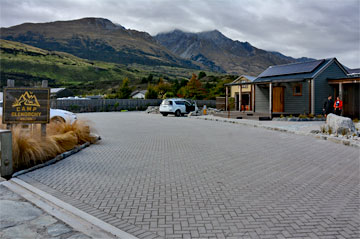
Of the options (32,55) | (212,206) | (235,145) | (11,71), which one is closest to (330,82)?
(235,145)

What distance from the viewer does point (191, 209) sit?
456cm

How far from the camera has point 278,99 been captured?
28.3 meters

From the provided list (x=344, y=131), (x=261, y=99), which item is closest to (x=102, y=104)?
(x=261, y=99)

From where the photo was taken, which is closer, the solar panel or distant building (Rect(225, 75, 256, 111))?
the solar panel

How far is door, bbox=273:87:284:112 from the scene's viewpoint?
28.0m

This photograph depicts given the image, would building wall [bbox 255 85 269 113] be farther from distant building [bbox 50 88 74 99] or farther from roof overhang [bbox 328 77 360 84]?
distant building [bbox 50 88 74 99]

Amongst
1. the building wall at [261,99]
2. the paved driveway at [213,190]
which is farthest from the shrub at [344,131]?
the building wall at [261,99]

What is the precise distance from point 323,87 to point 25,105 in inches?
950

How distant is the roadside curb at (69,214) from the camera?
370cm

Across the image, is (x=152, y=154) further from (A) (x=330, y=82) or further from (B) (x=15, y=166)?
(A) (x=330, y=82)

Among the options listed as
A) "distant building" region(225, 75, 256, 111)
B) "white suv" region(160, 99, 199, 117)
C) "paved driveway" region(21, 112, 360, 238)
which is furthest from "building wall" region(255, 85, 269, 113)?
"paved driveway" region(21, 112, 360, 238)

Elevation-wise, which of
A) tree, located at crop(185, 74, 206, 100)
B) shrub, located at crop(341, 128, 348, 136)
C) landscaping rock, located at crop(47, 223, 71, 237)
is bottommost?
landscaping rock, located at crop(47, 223, 71, 237)

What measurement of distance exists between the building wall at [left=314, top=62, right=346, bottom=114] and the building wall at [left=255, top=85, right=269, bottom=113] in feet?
16.5

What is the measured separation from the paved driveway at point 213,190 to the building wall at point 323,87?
17.2 m
